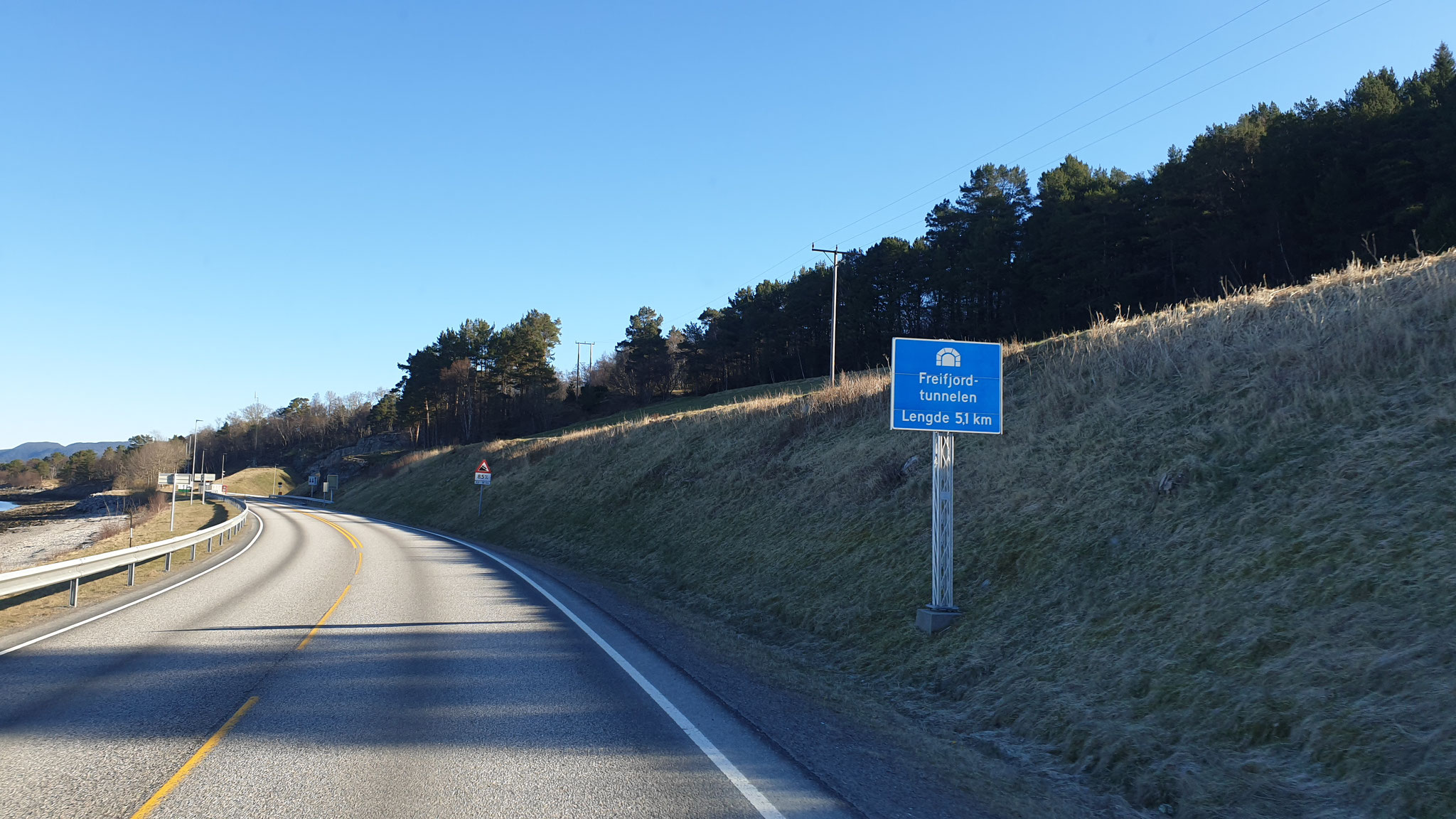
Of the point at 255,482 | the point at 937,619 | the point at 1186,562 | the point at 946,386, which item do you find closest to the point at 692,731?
the point at 937,619

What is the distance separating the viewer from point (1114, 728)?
6.51m

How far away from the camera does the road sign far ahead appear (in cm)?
1083

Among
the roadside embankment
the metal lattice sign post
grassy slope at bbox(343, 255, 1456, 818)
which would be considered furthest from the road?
the metal lattice sign post

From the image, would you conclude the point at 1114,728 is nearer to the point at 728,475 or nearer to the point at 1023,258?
the point at 728,475

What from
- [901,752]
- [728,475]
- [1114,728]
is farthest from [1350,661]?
[728,475]

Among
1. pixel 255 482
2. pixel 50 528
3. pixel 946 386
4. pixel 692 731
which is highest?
pixel 946 386

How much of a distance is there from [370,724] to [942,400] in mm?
A: 8011

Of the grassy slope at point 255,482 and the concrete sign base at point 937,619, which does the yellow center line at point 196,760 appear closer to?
the concrete sign base at point 937,619

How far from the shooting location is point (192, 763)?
19.2 ft

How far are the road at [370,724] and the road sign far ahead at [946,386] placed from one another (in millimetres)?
4866

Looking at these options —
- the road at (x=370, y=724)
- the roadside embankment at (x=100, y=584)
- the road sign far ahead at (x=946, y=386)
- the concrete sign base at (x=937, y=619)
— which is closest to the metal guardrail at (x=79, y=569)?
the roadside embankment at (x=100, y=584)

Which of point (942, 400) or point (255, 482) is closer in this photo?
point (942, 400)

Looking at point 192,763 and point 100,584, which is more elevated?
point 192,763

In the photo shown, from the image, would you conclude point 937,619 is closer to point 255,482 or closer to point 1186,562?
point 1186,562
